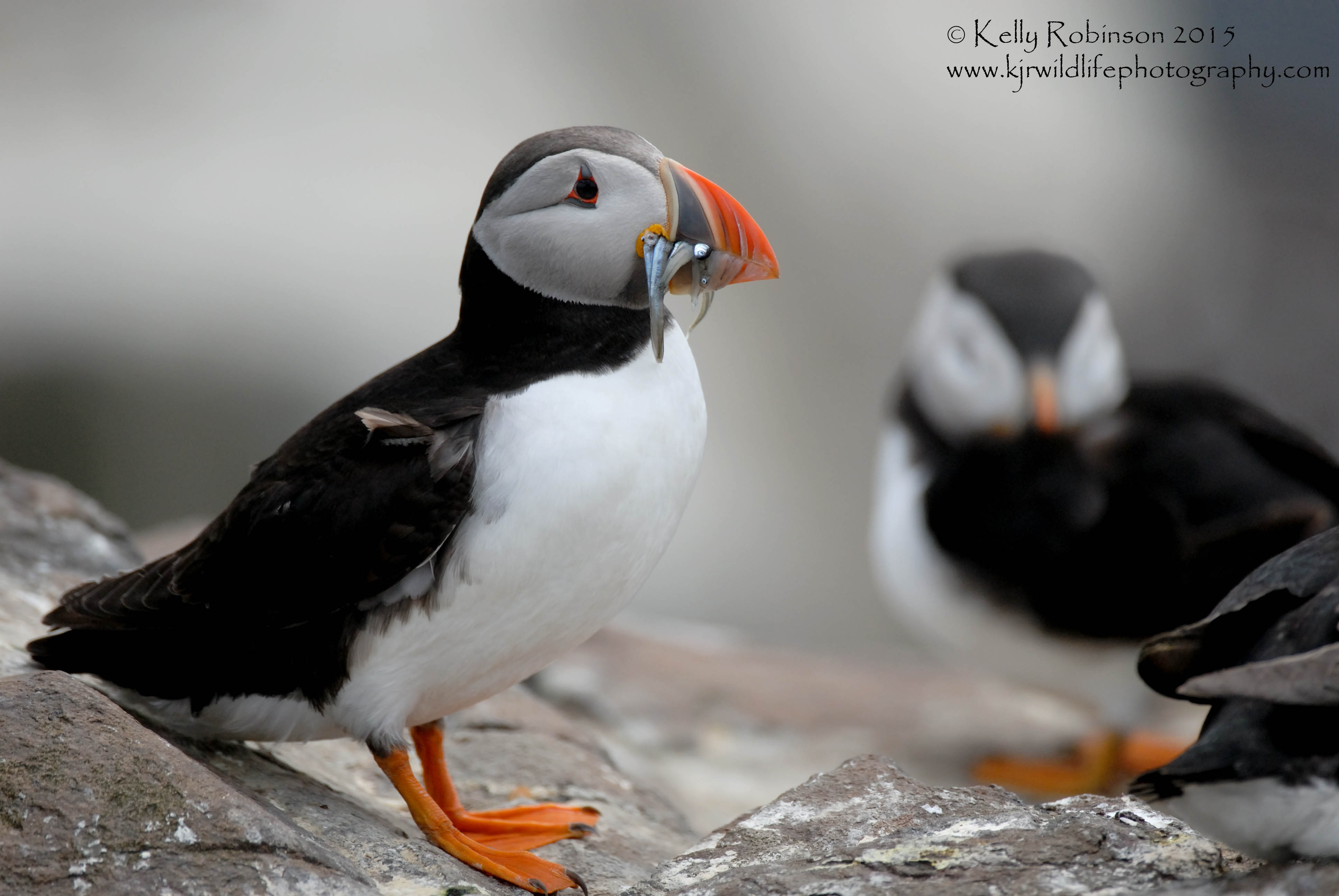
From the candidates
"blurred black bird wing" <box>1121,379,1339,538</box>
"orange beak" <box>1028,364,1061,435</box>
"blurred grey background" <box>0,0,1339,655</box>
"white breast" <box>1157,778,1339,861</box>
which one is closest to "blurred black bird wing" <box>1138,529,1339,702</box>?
"white breast" <box>1157,778,1339,861</box>

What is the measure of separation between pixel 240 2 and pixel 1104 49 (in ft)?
21.8

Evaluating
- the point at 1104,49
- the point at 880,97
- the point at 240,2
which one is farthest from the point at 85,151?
the point at 1104,49

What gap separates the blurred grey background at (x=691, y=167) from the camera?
8516 millimetres

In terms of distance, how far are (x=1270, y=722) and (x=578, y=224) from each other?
4.64 feet

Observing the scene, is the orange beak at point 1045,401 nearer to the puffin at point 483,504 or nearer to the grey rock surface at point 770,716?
the grey rock surface at point 770,716

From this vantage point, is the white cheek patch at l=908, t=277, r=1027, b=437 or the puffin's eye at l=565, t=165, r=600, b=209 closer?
the puffin's eye at l=565, t=165, r=600, b=209

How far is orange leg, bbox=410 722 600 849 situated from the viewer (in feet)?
9.37

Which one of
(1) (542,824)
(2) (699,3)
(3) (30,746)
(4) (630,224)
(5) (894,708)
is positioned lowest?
(5) (894,708)

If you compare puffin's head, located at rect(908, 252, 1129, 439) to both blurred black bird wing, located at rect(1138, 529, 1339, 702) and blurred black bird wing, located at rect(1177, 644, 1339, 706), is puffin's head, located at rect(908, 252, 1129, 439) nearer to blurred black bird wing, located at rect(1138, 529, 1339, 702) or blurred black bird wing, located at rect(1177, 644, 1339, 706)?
blurred black bird wing, located at rect(1138, 529, 1339, 702)

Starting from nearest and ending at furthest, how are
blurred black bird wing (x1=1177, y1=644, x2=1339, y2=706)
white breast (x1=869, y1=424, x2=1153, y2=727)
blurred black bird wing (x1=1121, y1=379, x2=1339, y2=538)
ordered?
blurred black bird wing (x1=1177, y1=644, x2=1339, y2=706) → blurred black bird wing (x1=1121, y1=379, x2=1339, y2=538) → white breast (x1=869, y1=424, x2=1153, y2=727)

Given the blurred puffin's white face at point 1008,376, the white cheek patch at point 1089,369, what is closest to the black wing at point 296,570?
the blurred puffin's white face at point 1008,376

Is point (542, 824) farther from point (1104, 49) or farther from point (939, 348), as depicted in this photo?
point (1104, 49)

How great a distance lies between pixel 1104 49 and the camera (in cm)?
1086

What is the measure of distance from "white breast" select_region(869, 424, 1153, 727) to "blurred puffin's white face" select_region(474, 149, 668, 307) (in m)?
2.53
